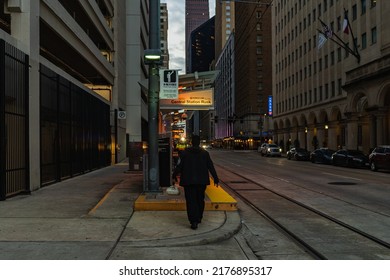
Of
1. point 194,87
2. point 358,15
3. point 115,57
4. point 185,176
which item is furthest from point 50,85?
point 358,15

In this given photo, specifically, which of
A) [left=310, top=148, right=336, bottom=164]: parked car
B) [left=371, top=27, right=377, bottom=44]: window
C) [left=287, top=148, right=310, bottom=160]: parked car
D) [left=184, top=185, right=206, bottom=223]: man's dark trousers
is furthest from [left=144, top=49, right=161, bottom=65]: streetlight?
[left=287, top=148, right=310, bottom=160]: parked car

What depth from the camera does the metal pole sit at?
11.1 metres

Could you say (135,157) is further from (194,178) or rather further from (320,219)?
(194,178)

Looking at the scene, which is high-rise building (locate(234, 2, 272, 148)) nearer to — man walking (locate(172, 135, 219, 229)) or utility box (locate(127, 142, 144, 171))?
A: utility box (locate(127, 142, 144, 171))

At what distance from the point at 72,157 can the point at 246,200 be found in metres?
9.75

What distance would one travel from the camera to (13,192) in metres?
12.4

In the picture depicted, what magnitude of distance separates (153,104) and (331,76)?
45.0 m

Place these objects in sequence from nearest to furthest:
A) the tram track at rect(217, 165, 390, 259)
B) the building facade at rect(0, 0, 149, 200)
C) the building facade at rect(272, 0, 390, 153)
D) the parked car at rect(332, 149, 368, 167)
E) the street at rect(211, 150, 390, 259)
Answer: the tram track at rect(217, 165, 390, 259)
the street at rect(211, 150, 390, 259)
the building facade at rect(0, 0, 149, 200)
the parked car at rect(332, 149, 368, 167)
the building facade at rect(272, 0, 390, 153)

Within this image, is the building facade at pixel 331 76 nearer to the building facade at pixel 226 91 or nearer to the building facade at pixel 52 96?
the building facade at pixel 52 96

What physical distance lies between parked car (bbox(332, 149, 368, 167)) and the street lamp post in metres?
22.3

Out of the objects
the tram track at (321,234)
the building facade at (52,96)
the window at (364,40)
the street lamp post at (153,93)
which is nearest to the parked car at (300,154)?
the window at (364,40)

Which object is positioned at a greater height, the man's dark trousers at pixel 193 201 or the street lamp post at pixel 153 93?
the street lamp post at pixel 153 93

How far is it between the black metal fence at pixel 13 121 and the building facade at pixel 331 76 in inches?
1183

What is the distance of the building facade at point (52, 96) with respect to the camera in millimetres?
12336
